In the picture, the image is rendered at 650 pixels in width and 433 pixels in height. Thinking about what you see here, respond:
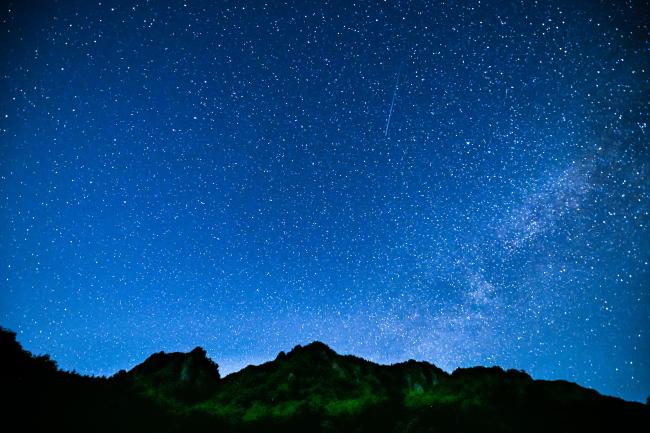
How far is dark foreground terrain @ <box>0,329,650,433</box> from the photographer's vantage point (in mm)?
33344

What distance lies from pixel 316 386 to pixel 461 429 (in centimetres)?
1716

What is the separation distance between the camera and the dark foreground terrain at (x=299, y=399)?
109 feet

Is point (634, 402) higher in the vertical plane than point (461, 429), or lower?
higher

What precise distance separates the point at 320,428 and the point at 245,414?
30.4 feet

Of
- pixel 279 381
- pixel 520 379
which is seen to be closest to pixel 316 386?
pixel 279 381

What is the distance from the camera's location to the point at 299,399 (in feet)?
145

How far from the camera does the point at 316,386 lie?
46188 millimetres

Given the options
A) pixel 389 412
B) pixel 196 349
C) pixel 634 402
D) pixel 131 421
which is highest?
pixel 196 349

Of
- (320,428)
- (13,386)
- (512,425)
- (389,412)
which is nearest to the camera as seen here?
Result: (13,386)

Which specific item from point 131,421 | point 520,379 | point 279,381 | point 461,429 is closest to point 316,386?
point 279,381

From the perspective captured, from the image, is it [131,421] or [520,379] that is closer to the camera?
[131,421]

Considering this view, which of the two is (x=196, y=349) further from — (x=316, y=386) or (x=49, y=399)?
(x=49, y=399)

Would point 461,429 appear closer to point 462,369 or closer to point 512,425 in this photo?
point 512,425

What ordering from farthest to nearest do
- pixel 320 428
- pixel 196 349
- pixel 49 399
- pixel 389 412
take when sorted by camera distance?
pixel 196 349 → pixel 389 412 → pixel 320 428 → pixel 49 399
